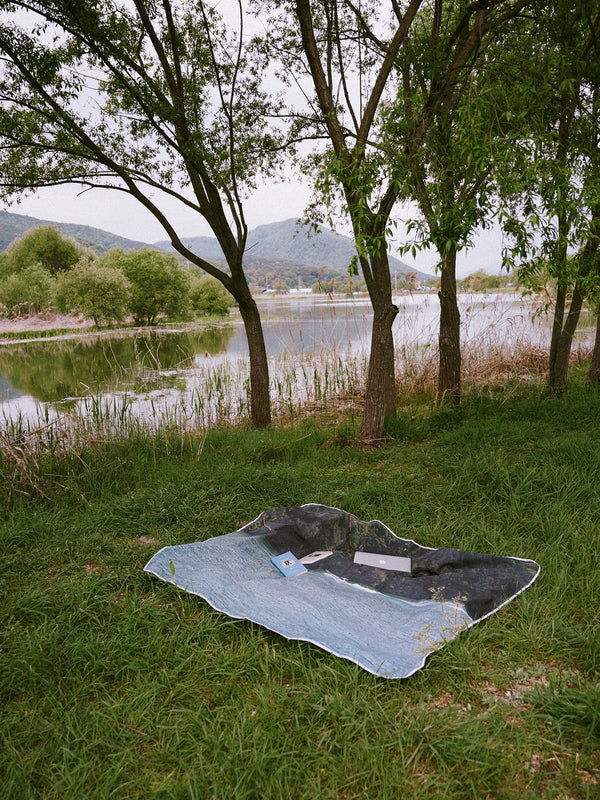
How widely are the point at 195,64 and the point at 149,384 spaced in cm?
455

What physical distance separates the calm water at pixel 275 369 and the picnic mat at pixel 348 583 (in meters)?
2.14

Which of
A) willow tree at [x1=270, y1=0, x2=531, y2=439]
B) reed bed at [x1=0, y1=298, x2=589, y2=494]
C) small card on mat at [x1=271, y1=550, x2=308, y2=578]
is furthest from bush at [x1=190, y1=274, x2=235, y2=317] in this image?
small card on mat at [x1=271, y1=550, x2=308, y2=578]

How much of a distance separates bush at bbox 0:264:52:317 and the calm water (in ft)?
27.0

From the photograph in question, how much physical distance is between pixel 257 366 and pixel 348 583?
320 centimetres

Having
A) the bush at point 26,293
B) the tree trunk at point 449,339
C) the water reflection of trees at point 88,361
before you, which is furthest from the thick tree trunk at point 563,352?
the bush at point 26,293

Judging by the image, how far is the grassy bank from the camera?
4.36 ft

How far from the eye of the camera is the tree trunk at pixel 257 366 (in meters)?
5.24

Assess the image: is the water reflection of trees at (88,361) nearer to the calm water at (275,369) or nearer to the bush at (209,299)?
the calm water at (275,369)

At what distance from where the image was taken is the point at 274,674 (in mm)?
1718

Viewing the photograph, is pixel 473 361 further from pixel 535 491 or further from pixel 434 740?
pixel 434 740

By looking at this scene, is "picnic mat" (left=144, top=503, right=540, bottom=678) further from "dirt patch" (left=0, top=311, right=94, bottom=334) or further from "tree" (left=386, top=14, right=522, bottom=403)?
"dirt patch" (left=0, top=311, right=94, bottom=334)

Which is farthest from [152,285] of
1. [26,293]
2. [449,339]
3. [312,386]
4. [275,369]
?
[449,339]

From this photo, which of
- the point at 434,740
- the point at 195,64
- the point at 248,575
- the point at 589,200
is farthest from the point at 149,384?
the point at 434,740

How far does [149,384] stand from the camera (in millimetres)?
8008
